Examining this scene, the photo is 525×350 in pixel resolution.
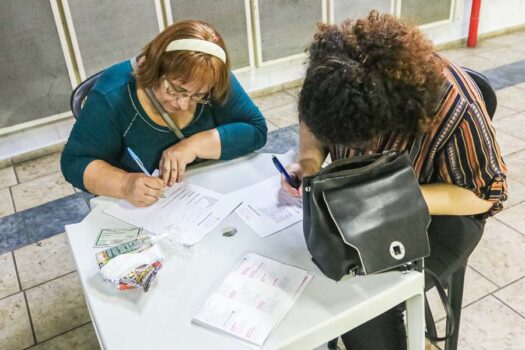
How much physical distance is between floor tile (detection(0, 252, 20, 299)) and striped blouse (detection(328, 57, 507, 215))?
5.69 ft

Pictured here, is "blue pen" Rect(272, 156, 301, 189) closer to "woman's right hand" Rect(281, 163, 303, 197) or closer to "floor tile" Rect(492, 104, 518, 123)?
"woman's right hand" Rect(281, 163, 303, 197)

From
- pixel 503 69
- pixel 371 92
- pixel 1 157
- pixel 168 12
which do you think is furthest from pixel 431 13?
pixel 371 92

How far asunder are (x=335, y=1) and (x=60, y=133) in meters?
2.35

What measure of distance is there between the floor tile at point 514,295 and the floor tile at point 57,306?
165 centimetres

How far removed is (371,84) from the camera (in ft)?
3.18

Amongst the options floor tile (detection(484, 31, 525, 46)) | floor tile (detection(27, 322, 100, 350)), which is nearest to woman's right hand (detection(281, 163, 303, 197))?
floor tile (detection(27, 322, 100, 350))

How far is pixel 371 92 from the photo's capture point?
97cm

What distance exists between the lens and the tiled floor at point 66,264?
74.2 inches

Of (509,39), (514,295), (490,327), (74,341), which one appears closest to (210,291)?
(74,341)

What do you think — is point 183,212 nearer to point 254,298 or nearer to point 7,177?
point 254,298

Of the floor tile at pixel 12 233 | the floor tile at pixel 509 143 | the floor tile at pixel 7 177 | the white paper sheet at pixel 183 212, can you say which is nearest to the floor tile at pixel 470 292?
the white paper sheet at pixel 183 212

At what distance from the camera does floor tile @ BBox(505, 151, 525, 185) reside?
2.70 m

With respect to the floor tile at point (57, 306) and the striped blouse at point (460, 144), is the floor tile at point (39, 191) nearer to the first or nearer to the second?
the floor tile at point (57, 306)

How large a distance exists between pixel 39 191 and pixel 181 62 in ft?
6.46
